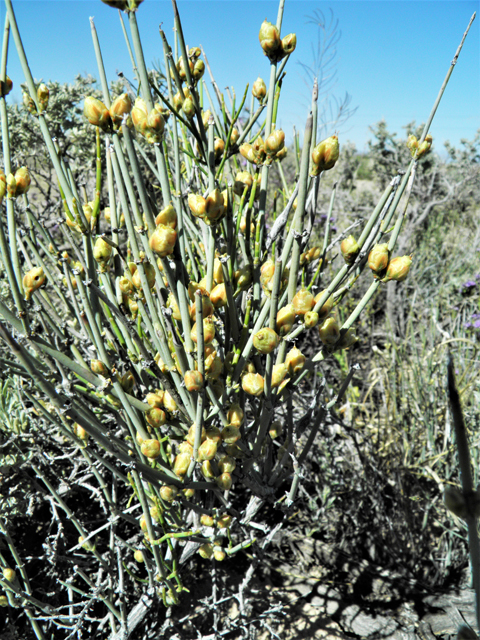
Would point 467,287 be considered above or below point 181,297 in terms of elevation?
above

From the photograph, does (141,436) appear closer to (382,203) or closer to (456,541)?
(382,203)

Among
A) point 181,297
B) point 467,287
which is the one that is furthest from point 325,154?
point 467,287

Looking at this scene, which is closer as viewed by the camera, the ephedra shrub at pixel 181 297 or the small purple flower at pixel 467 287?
the ephedra shrub at pixel 181 297

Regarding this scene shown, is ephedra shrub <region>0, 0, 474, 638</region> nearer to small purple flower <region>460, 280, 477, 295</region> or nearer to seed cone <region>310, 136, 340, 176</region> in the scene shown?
seed cone <region>310, 136, 340, 176</region>

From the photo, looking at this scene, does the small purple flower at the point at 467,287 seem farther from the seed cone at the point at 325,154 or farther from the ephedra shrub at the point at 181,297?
the seed cone at the point at 325,154

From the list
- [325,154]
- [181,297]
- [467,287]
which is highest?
[467,287]

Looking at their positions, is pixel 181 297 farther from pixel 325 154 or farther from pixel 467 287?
pixel 467 287

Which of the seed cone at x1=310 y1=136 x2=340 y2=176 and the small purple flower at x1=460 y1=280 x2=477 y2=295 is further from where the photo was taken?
the small purple flower at x1=460 y1=280 x2=477 y2=295

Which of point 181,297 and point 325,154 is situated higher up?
point 325,154

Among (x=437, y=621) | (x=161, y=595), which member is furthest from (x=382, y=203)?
(x=437, y=621)

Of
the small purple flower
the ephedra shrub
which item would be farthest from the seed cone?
the small purple flower

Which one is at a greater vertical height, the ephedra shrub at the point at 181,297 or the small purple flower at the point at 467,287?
the small purple flower at the point at 467,287

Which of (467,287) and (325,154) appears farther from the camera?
(467,287)

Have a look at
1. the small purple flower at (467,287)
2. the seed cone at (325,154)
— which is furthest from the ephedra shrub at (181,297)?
the small purple flower at (467,287)
